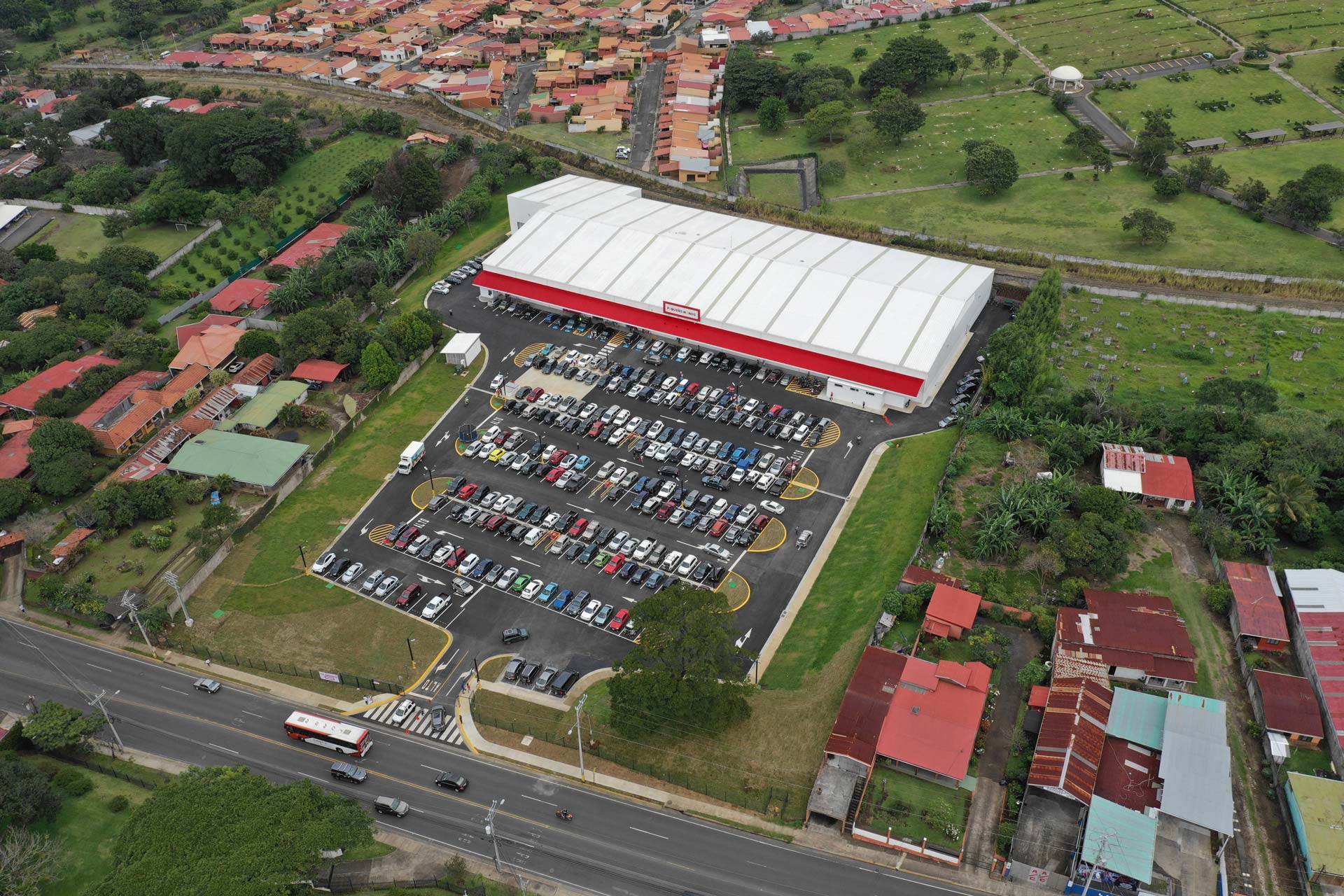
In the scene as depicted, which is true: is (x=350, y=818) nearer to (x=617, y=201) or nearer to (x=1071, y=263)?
(x=617, y=201)

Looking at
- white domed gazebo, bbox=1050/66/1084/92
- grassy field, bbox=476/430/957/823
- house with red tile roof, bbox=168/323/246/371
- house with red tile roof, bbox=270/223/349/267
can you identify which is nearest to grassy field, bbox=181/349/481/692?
grassy field, bbox=476/430/957/823

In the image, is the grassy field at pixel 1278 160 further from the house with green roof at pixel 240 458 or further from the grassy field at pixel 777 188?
the house with green roof at pixel 240 458

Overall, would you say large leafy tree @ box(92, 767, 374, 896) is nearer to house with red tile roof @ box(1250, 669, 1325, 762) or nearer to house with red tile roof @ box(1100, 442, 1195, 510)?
house with red tile roof @ box(1250, 669, 1325, 762)

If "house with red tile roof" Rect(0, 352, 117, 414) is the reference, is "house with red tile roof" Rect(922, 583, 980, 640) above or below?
below

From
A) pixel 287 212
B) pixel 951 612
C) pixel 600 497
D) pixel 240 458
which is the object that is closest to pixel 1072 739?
pixel 951 612

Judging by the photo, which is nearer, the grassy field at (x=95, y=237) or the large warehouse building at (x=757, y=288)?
the large warehouse building at (x=757, y=288)

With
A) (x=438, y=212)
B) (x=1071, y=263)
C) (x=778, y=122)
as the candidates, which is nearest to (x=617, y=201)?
(x=438, y=212)

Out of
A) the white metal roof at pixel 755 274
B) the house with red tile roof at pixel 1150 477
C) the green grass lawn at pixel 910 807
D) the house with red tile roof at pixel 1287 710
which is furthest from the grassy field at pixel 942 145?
the green grass lawn at pixel 910 807

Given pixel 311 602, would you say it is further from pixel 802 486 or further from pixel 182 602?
pixel 802 486
